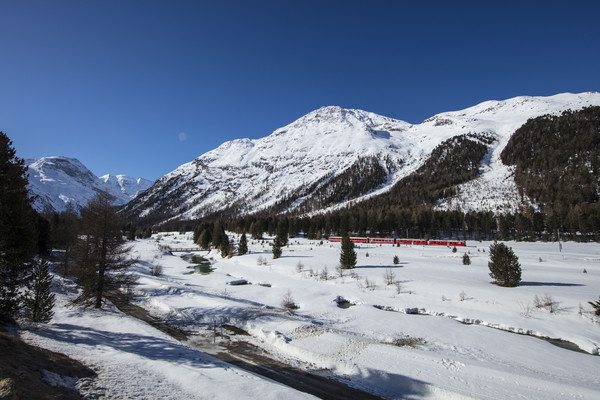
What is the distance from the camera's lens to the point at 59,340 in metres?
13.2

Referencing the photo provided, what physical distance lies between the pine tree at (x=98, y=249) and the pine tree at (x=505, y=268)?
1380 inches

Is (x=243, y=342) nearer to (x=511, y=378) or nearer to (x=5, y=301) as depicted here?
(x=5, y=301)

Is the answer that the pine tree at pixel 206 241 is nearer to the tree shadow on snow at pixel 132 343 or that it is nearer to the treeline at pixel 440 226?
the treeline at pixel 440 226

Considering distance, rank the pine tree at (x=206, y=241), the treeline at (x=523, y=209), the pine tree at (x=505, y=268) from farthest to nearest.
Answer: the pine tree at (x=206, y=241)
the treeline at (x=523, y=209)
the pine tree at (x=505, y=268)

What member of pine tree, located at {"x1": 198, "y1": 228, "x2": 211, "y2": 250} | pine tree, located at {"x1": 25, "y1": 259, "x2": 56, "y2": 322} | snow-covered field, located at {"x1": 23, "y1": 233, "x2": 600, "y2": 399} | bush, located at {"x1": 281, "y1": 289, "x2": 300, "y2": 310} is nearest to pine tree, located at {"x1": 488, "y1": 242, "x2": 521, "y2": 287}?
snow-covered field, located at {"x1": 23, "y1": 233, "x2": 600, "y2": 399}

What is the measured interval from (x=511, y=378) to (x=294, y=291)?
2295 centimetres

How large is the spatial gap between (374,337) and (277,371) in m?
8.06

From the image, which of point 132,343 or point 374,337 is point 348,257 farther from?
point 132,343

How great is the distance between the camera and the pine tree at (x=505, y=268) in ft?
94.1

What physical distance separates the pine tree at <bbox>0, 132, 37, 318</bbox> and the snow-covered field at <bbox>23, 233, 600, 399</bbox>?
248 centimetres

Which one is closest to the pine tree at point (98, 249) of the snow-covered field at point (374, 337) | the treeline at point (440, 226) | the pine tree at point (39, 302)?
the snow-covered field at point (374, 337)

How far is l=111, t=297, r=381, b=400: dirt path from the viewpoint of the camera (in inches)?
490

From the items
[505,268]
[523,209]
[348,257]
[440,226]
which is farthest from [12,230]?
[523,209]

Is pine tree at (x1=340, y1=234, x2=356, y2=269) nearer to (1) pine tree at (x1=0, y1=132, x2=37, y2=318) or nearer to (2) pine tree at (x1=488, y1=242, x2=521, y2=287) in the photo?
(2) pine tree at (x1=488, y1=242, x2=521, y2=287)
